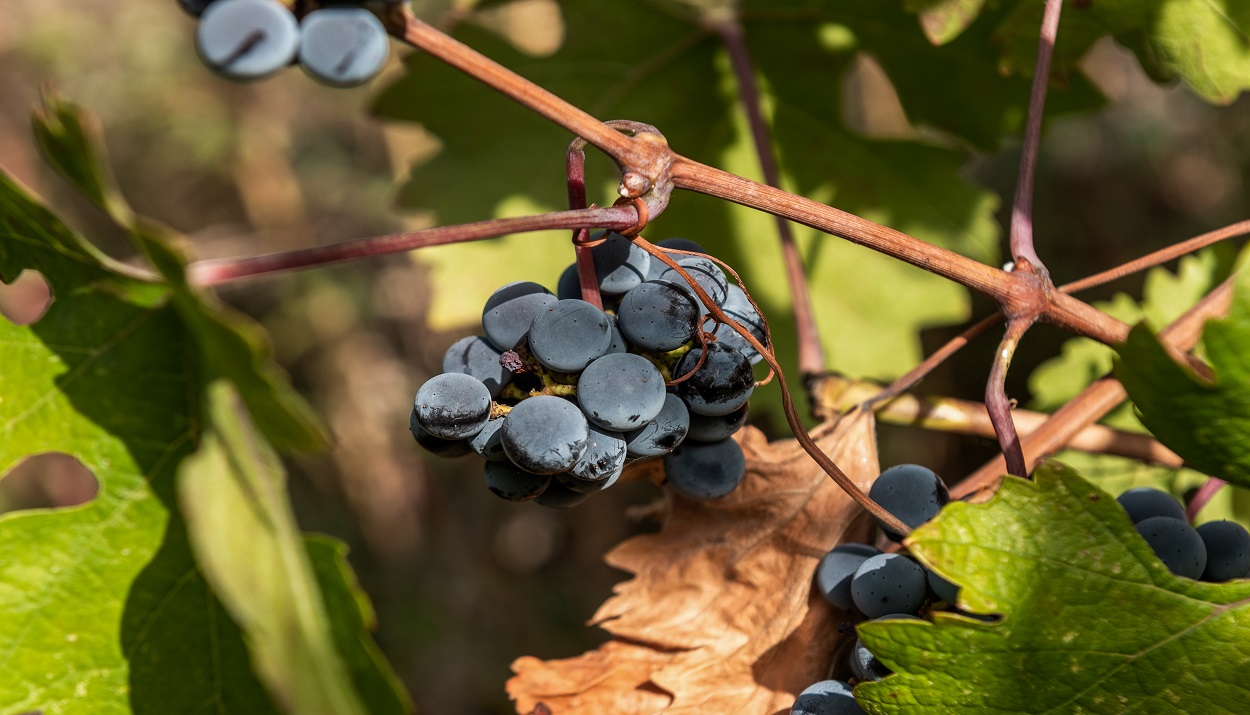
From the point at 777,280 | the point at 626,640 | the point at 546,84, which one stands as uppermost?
the point at 546,84

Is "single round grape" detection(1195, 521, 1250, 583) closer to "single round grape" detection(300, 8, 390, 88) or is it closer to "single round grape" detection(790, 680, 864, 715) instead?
"single round grape" detection(790, 680, 864, 715)

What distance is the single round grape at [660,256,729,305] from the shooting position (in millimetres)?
1031

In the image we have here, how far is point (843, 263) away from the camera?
201cm

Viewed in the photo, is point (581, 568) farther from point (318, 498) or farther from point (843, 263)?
point (843, 263)

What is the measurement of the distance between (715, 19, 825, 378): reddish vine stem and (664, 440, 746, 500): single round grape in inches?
13.5

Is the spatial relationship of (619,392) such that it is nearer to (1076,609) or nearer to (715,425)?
(715,425)

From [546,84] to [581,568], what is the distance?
312cm

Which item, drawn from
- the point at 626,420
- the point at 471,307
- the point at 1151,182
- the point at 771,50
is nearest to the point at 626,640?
the point at 626,420

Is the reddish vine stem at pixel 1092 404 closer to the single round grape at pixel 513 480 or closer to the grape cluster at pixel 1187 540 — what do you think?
the grape cluster at pixel 1187 540

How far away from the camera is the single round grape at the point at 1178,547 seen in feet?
3.28

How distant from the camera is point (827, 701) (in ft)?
3.36

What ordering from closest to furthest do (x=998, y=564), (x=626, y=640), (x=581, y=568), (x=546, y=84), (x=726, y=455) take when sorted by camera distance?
(x=998, y=564)
(x=726, y=455)
(x=626, y=640)
(x=546, y=84)
(x=581, y=568)

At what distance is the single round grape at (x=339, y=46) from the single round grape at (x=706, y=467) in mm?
577

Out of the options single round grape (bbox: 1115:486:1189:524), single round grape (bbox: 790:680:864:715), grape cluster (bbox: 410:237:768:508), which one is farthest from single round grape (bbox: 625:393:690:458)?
single round grape (bbox: 1115:486:1189:524)
